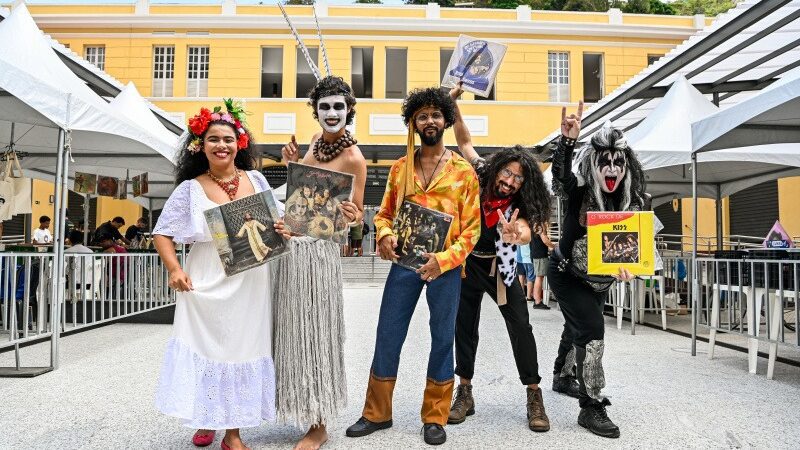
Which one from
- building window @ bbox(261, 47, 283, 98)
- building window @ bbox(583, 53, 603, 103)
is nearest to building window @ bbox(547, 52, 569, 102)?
building window @ bbox(583, 53, 603, 103)

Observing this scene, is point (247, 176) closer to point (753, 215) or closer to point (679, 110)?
point (679, 110)

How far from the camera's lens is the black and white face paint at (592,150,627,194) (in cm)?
331

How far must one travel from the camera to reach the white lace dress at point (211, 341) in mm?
2680

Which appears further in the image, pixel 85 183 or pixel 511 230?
pixel 85 183

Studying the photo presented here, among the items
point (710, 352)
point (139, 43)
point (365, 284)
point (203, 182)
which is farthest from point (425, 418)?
point (139, 43)

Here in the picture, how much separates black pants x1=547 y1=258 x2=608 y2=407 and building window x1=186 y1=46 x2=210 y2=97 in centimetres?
2039

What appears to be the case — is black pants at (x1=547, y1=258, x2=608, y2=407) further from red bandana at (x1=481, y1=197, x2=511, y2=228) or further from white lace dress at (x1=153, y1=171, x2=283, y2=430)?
white lace dress at (x1=153, y1=171, x2=283, y2=430)

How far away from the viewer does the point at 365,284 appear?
15547 mm

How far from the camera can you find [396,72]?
22141mm

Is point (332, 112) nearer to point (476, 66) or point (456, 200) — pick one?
point (456, 200)

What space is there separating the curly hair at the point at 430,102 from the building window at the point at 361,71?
61.7 ft

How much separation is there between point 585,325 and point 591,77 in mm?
20968

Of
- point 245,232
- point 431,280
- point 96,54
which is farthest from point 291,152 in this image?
point 96,54

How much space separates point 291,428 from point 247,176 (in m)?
1.50
